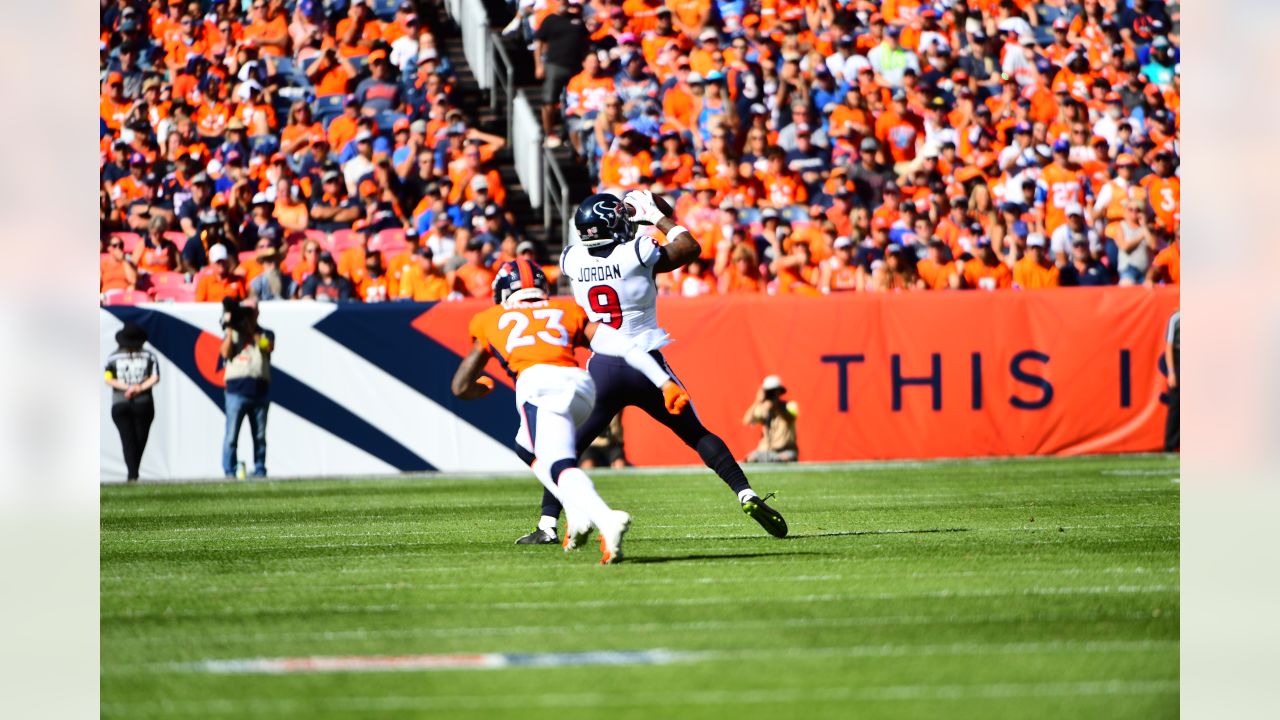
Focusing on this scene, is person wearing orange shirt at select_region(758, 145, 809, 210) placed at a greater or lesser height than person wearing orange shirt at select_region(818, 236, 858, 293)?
greater

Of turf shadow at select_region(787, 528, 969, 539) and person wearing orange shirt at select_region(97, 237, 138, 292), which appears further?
person wearing orange shirt at select_region(97, 237, 138, 292)

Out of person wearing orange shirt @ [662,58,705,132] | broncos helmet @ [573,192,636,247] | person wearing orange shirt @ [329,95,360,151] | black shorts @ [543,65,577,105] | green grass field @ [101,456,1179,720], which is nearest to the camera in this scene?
green grass field @ [101,456,1179,720]

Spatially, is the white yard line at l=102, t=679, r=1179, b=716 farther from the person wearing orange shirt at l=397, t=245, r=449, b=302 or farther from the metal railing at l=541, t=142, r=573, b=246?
the metal railing at l=541, t=142, r=573, b=246

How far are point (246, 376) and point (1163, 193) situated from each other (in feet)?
36.2

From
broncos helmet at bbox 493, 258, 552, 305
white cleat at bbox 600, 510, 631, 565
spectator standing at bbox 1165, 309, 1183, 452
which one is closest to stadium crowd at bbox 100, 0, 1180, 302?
spectator standing at bbox 1165, 309, 1183, 452

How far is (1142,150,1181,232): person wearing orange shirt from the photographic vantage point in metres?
21.4

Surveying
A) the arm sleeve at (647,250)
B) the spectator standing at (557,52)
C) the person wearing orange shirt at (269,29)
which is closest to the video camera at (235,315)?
the spectator standing at (557,52)

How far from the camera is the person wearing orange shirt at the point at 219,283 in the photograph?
68.9ft

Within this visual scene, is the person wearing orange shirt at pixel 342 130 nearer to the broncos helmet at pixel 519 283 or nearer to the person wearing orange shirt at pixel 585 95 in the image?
the person wearing orange shirt at pixel 585 95

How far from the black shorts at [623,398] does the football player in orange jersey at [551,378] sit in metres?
0.07

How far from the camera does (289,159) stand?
23.4m

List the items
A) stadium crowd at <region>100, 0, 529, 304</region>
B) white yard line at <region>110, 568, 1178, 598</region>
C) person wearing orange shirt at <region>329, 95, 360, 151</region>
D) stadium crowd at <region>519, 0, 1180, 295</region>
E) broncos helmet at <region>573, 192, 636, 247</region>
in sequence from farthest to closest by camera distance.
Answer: person wearing orange shirt at <region>329, 95, 360, 151</region>
stadium crowd at <region>100, 0, 529, 304</region>
stadium crowd at <region>519, 0, 1180, 295</region>
broncos helmet at <region>573, 192, 636, 247</region>
white yard line at <region>110, 568, 1178, 598</region>

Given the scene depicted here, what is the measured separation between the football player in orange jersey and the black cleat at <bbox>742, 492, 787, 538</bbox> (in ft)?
2.29
